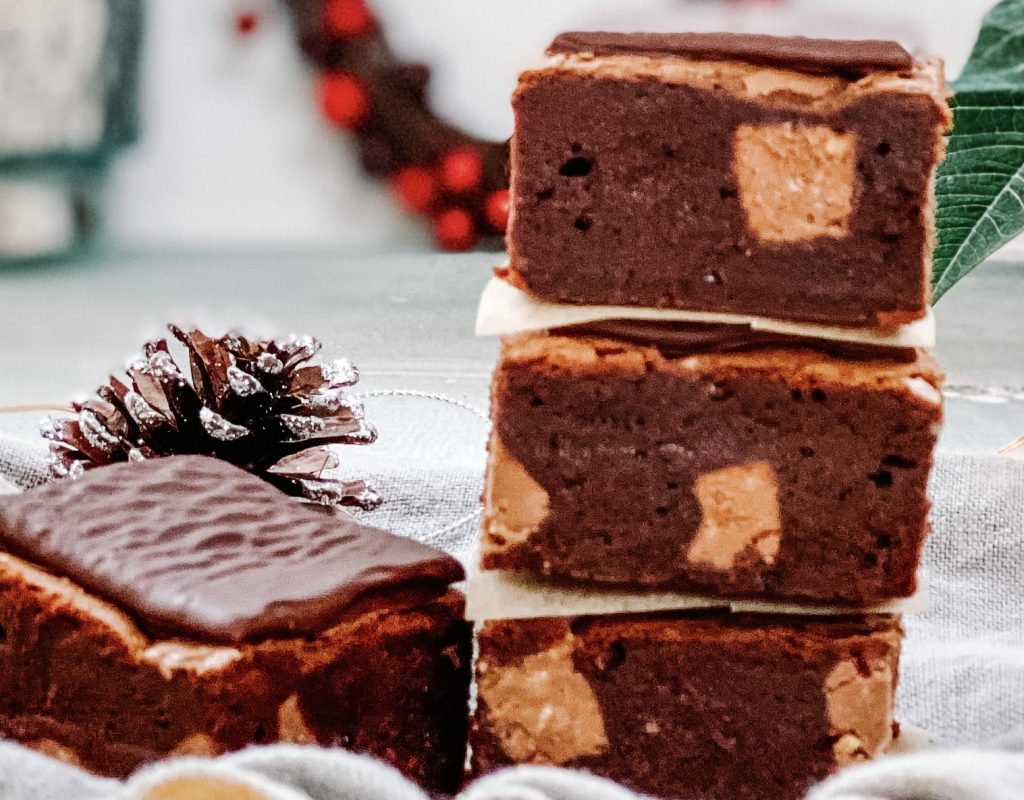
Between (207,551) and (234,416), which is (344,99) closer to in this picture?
(234,416)

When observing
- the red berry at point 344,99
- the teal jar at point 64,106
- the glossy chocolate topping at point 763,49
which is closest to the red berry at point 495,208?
the red berry at point 344,99

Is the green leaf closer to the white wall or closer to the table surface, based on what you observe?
the white wall

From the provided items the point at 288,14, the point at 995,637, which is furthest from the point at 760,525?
the point at 288,14

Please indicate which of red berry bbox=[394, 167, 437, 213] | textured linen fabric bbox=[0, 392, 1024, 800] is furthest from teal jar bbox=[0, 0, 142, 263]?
textured linen fabric bbox=[0, 392, 1024, 800]

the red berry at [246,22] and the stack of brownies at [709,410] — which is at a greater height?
the red berry at [246,22]

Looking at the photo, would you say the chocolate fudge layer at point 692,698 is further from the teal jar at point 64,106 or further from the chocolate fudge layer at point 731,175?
the teal jar at point 64,106

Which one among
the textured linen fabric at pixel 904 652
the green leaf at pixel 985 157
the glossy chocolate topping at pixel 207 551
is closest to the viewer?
the textured linen fabric at pixel 904 652
